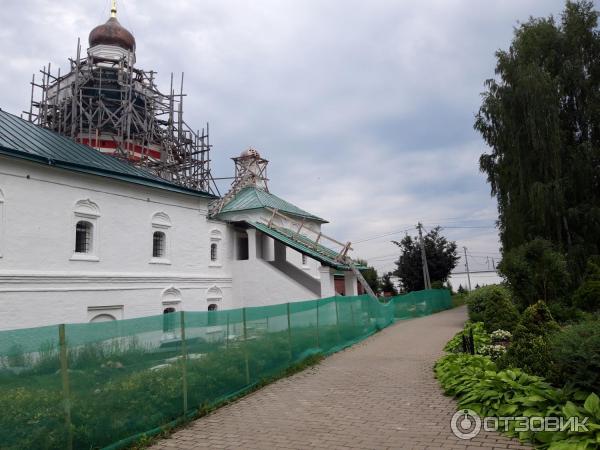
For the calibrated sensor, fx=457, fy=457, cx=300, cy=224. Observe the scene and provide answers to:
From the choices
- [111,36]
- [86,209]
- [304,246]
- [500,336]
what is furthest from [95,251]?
[111,36]

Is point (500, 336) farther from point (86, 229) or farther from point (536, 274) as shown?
point (86, 229)

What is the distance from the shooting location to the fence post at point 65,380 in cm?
547

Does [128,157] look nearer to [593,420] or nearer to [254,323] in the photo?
[254,323]

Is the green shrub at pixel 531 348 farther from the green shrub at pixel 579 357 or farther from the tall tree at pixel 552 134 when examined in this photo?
the tall tree at pixel 552 134

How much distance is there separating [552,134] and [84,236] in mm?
21548

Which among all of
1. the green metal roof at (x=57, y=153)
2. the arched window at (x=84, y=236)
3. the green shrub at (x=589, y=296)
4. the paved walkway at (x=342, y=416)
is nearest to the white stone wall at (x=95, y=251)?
the arched window at (x=84, y=236)

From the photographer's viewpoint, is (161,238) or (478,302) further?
(161,238)

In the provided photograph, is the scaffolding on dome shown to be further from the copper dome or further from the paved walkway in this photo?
the paved walkway

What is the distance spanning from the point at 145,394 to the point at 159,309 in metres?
12.9

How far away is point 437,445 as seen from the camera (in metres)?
5.79

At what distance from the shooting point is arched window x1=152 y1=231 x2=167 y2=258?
64.3ft

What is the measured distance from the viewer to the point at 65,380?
559cm

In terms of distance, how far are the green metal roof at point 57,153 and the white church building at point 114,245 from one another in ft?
0.16

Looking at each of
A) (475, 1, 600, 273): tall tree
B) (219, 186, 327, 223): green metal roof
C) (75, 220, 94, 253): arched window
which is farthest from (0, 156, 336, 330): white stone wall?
(475, 1, 600, 273): tall tree
